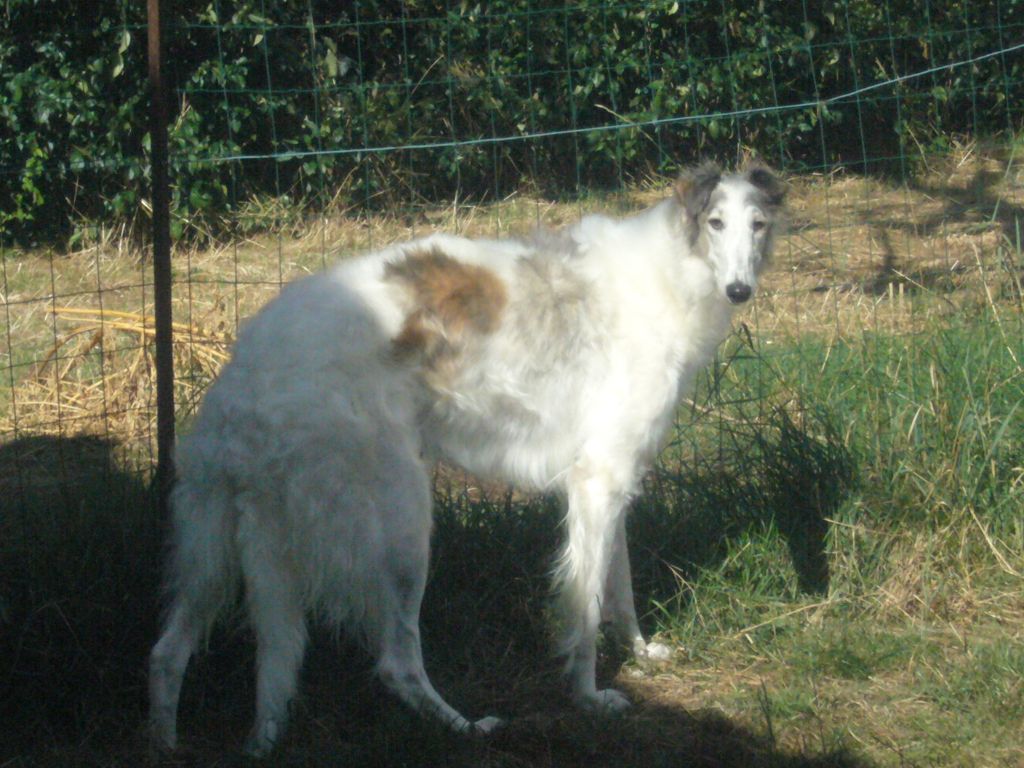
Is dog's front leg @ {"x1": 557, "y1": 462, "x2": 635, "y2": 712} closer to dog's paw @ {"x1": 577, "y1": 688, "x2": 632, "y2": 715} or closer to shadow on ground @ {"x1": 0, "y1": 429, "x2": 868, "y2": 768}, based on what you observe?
dog's paw @ {"x1": 577, "y1": 688, "x2": 632, "y2": 715}

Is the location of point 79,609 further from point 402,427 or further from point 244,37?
point 244,37

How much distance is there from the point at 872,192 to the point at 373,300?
6.47 metres

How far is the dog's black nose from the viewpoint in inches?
150

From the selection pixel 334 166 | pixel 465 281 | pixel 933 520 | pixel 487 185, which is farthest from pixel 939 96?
pixel 465 281

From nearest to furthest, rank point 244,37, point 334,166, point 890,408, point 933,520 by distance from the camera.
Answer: point 933,520 → point 890,408 → point 244,37 → point 334,166

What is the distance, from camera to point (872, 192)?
910cm

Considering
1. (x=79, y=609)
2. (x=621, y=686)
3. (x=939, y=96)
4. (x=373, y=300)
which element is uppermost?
(x=939, y=96)

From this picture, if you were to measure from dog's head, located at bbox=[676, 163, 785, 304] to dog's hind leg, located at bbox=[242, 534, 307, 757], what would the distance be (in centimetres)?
167

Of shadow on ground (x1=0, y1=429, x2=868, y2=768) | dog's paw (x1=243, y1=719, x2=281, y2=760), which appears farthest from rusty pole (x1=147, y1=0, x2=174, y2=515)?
dog's paw (x1=243, y1=719, x2=281, y2=760)

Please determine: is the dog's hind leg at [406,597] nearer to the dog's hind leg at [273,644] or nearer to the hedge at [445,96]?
the dog's hind leg at [273,644]

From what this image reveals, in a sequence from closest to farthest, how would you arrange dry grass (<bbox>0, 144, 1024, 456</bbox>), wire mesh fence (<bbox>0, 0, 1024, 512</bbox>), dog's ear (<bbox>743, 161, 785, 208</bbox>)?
dog's ear (<bbox>743, 161, 785, 208</bbox>)
dry grass (<bbox>0, 144, 1024, 456</bbox>)
wire mesh fence (<bbox>0, 0, 1024, 512</bbox>)

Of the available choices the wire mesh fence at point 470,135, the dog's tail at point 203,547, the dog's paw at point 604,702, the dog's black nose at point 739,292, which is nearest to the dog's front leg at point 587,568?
the dog's paw at point 604,702

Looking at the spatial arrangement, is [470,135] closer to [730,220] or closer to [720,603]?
[730,220]

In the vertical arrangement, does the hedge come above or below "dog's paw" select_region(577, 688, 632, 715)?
above
